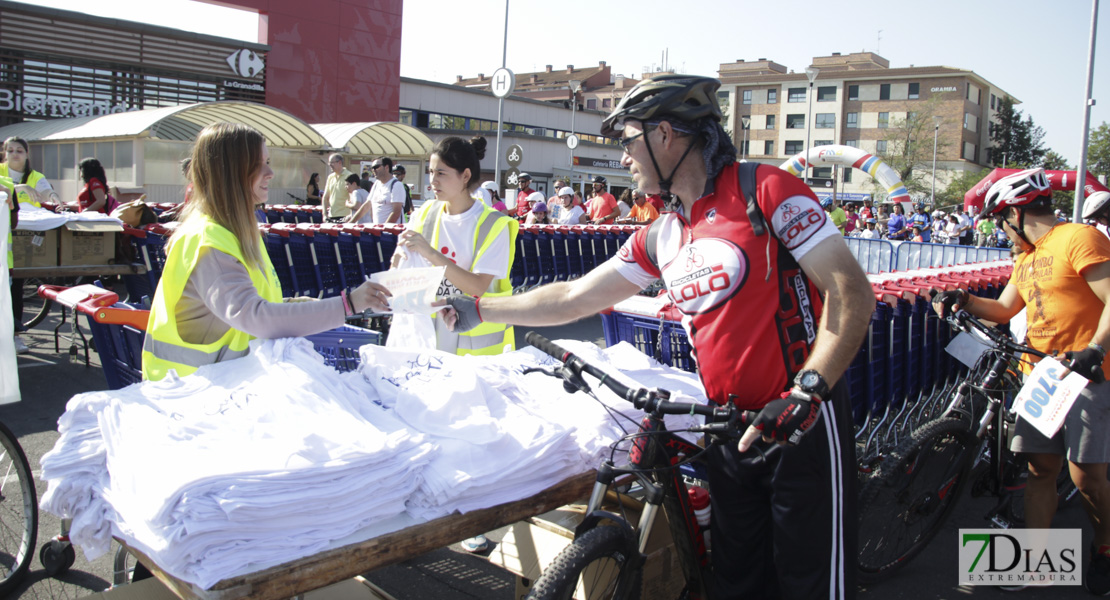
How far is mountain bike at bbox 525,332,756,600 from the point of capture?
213 cm

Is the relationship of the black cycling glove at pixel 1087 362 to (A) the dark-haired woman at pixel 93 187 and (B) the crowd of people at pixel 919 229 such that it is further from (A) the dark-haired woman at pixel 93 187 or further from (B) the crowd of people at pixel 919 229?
(B) the crowd of people at pixel 919 229

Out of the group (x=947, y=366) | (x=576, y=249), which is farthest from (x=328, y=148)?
(x=947, y=366)

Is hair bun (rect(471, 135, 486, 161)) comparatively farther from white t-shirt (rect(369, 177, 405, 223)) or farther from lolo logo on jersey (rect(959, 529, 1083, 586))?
white t-shirt (rect(369, 177, 405, 223))

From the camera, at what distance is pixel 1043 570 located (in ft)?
13.7

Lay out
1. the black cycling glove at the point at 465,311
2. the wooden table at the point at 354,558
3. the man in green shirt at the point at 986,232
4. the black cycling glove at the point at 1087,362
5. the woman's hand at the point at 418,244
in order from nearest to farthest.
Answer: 1. the wooden table at the point at 354,558
2. the black cycling glove at the point at 465,311
3. the black cycling glove at the point at 1087,362
4. the woman's hand at the point at 418,244
5. the man in green shirt at the point at 986,232

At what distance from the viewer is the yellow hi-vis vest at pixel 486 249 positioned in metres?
4.05

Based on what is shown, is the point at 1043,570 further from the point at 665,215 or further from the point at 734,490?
the point at 665,215

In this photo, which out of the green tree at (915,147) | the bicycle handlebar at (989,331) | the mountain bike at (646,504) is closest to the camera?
the mountain bike at (646,504)

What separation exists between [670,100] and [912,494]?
2.78 metres

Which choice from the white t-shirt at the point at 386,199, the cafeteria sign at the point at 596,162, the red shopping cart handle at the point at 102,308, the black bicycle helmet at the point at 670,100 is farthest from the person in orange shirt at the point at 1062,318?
the cafeteria sign at the point at 596,162

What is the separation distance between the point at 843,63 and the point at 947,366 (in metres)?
97.7

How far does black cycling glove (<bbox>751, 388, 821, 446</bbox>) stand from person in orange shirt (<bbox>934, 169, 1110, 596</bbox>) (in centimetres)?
237

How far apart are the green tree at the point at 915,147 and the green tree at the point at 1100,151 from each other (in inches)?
828

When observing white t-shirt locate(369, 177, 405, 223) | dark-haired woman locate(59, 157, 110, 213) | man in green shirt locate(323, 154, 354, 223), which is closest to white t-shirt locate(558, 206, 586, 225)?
man in green shirt locate(323, 154, 354, 223)
